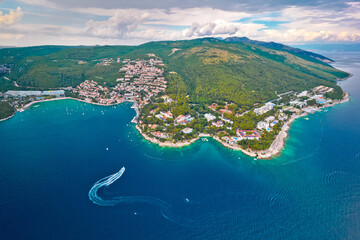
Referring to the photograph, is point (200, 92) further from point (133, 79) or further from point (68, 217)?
point (68, 217)

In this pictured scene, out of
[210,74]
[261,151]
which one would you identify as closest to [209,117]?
[261,151]

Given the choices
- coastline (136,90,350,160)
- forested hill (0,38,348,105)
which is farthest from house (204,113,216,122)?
forested hill (0,38,348,105)

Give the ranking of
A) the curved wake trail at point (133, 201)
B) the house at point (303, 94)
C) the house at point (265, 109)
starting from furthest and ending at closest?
the house at point (303, 94) < the house at point (265, 109) < the curved wake trail at point (133, 201)

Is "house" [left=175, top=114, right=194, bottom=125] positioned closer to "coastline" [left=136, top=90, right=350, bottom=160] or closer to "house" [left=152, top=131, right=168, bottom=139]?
"coastline" [left=136, top=90, right=350, bottom=160]

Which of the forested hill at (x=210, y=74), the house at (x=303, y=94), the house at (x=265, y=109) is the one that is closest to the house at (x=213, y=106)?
the forested hill at (x=210, y=74)

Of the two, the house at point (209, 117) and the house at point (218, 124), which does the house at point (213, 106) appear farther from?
the house at point (218, 124)

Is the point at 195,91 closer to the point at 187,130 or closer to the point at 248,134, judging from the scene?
the point at 187,130

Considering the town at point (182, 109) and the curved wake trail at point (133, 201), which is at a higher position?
the town at point (182, 109)
